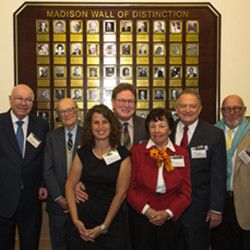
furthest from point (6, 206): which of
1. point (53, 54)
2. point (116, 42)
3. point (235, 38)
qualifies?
point (235, 38)

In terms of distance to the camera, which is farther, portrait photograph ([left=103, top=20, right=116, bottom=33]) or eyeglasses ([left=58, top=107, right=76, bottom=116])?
portrait photograph ([left=103, top=20, right=116, bottom=33])

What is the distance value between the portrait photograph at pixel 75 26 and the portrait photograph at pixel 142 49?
0.64 m

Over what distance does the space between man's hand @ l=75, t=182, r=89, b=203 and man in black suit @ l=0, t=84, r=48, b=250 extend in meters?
0.62

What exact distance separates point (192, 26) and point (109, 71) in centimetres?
99

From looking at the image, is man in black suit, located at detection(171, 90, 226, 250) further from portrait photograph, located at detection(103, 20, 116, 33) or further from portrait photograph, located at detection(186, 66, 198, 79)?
portrait photograph, located at detection(103, 20, 116, 33)

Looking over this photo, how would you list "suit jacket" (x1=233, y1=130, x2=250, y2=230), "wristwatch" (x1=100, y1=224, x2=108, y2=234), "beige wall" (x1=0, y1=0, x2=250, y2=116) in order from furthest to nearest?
"beige wall" (x1=0, y1=0, x2=250, y2=116)
"suit jacket" (x1=233, y1=130, x2=250, y2=230)
"wristwatch" (x1=100, y1=224, x2=108, y2=234)

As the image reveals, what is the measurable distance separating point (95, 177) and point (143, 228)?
19.3 inches

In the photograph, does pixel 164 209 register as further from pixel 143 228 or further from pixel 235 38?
pixel 235 38

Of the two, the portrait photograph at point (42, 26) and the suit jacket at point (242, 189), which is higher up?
the portrait photograph at point (42, 26)

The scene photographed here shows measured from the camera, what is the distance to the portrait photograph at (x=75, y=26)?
Result: 384 cm

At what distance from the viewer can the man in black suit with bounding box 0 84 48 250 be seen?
286cm

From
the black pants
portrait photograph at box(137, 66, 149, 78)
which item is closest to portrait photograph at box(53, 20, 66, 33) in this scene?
portrait photograph at box(137, 66, 149, 78)

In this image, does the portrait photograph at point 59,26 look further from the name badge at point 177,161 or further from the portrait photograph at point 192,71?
the name badge at point 177,161

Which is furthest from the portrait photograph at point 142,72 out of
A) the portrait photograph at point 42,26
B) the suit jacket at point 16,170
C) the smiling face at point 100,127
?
the smiling face at point 100,127
